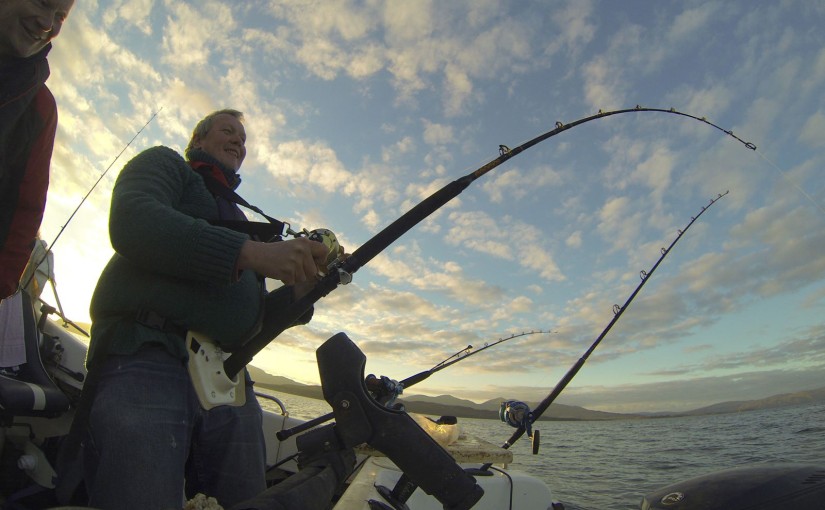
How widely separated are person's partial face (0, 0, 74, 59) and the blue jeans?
1237 mm

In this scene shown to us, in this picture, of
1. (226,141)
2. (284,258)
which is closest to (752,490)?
(284,258)

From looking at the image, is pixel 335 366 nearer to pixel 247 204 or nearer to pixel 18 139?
pixel 247 204

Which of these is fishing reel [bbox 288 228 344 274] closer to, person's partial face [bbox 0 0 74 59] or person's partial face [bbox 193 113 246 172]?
person's partial face [bbox 193 113 246 172]

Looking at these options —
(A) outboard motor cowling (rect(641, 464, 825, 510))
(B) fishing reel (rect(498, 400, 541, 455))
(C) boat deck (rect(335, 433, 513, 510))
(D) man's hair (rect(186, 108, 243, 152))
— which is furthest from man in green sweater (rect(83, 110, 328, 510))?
(B) fishing reel (rect(498, 400, 541, 455))

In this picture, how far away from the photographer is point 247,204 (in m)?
2.27

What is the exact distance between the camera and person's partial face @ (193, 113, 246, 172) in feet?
8.30

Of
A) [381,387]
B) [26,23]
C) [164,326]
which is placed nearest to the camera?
[26,23]

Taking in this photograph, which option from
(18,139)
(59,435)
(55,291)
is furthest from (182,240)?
(55,291)

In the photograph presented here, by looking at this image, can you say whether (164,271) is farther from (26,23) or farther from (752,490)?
(752,490)

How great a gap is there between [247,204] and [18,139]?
3.09 feet

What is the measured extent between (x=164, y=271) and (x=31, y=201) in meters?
0.88

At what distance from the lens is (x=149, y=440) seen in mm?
1438

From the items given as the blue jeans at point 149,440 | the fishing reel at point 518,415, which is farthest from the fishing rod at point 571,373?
the blue jeans at point 149,440

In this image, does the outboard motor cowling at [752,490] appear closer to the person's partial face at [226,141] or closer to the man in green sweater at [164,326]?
the man in green sweater at [164,326]
